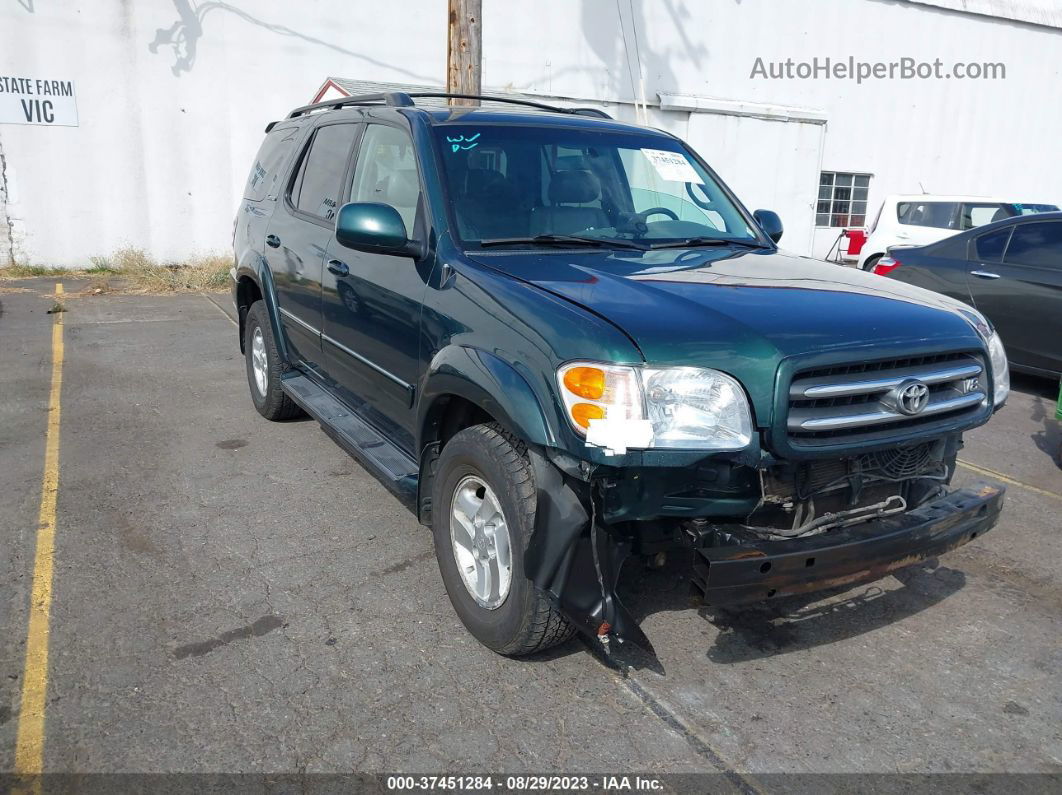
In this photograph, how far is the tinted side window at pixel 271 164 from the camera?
5711 mm

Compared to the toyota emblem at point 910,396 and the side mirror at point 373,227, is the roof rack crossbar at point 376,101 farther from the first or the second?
the toyota emblem at point 910,396

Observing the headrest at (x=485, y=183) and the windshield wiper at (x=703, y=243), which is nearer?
the headrest at (x=485, y=183)

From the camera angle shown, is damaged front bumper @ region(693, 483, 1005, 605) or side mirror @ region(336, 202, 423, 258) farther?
side mirror @ region(336, 202, 423, 258)

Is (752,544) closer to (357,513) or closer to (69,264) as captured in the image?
(357,513)

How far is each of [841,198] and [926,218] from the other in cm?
486

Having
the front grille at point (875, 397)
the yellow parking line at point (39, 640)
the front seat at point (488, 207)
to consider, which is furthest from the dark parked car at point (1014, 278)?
the yellow parking line at point (39, 640)

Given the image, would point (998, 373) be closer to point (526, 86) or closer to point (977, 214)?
point (977, 214)

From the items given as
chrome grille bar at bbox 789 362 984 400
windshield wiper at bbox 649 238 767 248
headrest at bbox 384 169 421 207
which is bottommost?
chrome grille bar at bbox 789 362 984 400

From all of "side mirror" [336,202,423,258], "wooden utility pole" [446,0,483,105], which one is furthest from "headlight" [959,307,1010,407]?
"wooden utility pole" [446,0,483,105]

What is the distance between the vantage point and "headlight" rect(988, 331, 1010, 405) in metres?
3.43

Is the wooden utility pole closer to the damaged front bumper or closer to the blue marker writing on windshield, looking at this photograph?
the blue marker writing on windshield

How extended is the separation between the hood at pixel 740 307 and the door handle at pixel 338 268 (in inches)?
41.3

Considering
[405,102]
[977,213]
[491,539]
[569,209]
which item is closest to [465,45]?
[405,102]

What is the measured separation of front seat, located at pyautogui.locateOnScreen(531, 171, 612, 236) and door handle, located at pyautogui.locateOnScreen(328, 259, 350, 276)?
106 centimetres
